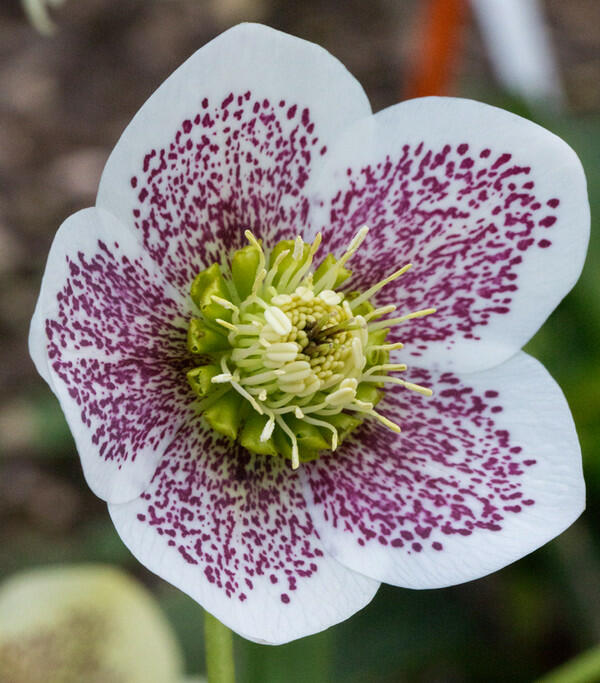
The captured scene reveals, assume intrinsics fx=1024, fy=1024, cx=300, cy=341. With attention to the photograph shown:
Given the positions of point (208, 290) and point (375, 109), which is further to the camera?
point (375, 109)

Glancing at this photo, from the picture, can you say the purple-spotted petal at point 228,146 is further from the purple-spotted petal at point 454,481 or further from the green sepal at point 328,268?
the purple-spotted petal at point 454,481

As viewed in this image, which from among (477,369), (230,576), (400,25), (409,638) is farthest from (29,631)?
(400,25)

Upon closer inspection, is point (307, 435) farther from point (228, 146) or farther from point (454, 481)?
point (228, 146)

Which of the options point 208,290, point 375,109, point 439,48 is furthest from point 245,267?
point 375,109

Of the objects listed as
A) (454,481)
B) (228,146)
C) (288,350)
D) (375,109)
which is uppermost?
(228,146)

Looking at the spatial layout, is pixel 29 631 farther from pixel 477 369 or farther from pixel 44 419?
pixel 44 419

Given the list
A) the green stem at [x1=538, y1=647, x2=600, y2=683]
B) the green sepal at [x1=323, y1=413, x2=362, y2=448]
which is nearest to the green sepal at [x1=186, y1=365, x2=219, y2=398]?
the green sepal at [x1=323, y1=413, x2=362, y2=448]
